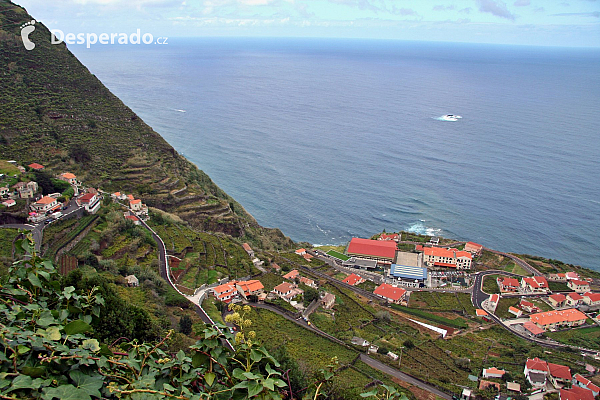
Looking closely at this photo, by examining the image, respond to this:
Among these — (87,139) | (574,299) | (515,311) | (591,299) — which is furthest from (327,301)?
(87,139)

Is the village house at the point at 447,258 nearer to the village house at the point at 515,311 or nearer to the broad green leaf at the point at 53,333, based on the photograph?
the village house at the point at 515,311

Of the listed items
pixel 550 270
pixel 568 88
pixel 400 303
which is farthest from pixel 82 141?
pixel 568 88

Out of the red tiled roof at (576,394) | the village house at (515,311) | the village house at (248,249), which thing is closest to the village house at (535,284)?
the village house at (515,311)

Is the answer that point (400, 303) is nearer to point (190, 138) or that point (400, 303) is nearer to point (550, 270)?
point (550, 270)

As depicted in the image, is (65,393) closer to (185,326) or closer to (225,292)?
(185,326)

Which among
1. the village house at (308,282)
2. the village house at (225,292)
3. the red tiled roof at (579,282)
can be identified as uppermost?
the village house at (225,292)

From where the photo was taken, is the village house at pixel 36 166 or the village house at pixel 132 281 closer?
the village house at pixel 132 281

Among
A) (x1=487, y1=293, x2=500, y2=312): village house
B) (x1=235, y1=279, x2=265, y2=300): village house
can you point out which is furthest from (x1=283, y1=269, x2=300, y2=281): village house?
(x1=487, y1=293, x2=500, y2=312): village house
